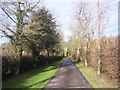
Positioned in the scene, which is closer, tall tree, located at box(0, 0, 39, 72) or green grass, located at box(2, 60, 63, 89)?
green grass, located at box(2, 60, 63, 89)

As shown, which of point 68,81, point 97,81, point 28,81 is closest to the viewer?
point 97,81

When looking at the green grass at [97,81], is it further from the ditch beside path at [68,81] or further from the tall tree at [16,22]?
the tall tree at [16,22]

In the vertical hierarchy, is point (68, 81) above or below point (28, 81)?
above

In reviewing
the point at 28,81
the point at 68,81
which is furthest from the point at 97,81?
the point at 28,81

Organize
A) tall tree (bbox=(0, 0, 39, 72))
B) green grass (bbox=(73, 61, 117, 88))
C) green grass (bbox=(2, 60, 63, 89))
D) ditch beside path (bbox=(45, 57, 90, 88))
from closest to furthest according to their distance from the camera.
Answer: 1. green grass (bbox=(73, 61, 117, 88))
2. ditch beside path (bbox=(45, 57, 90, 88))
3. green grass (bbox=(2, 60, 63, 89))
4. tall tree (bbox=(0, 0, 39, 72))

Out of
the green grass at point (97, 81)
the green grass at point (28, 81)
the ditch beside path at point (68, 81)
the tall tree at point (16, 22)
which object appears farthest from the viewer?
the tall tree at point (16, 22)

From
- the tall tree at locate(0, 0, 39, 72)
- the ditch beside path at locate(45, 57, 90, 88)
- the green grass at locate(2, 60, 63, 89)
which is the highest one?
the tall tree at locate(0, 0, 39, 72)

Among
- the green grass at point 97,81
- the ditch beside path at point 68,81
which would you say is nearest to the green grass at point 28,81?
the ditch beside path at point 68,81

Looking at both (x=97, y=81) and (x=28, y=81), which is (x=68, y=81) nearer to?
(x=97, y=81)

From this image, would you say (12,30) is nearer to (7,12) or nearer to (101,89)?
(7,12)

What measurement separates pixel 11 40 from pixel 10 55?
2.80 m

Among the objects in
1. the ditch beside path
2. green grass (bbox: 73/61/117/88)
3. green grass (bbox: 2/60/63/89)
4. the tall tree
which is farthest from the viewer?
the tall tree

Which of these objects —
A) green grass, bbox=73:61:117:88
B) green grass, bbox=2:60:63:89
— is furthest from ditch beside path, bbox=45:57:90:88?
green grass, bbox=2:60:63:89

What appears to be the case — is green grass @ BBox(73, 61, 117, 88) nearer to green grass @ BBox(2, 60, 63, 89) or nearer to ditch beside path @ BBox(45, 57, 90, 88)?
ditch beside path @ BBox(45, 57, 90, 88)
